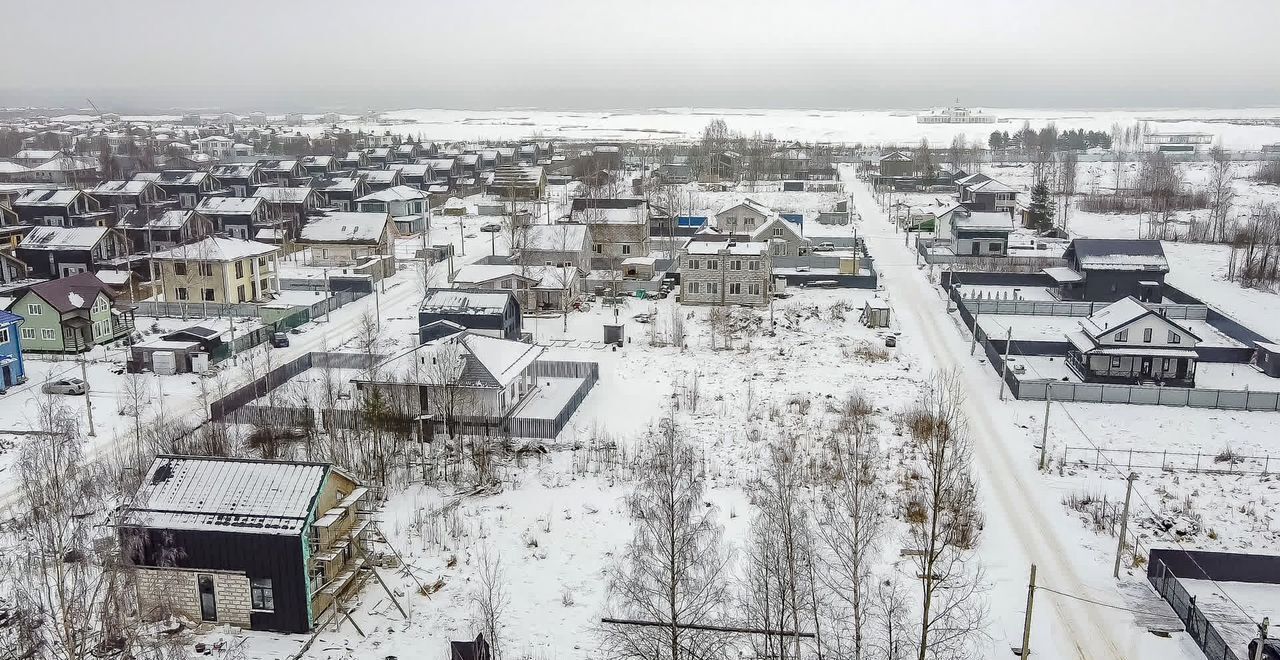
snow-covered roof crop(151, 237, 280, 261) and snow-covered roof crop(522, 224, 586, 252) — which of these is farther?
snow-covered roof crop(522, 224, 586, 252)

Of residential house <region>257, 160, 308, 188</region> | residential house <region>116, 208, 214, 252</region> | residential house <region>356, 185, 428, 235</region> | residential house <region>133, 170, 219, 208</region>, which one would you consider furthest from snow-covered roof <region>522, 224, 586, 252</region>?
residential house <region>257, 160, 308, 188</region>

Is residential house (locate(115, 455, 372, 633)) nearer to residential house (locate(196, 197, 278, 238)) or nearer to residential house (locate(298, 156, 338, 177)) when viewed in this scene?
residential house (locate(196, 197, 278, 238))

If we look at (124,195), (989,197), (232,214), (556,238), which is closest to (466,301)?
(556,238)

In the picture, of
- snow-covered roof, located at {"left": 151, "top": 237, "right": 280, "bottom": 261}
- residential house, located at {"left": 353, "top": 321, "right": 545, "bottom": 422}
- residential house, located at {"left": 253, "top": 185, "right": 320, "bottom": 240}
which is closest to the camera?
residential house, located at {"left": 353, "top": 321, "right": 545, "bottom": 422}

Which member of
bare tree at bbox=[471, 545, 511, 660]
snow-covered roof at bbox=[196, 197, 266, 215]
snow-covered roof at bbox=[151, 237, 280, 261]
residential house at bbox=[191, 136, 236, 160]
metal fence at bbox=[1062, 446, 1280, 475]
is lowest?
bare tree at bbox=[471, 545, 511, 660]

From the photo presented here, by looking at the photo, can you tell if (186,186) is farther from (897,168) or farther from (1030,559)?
(1030,559)

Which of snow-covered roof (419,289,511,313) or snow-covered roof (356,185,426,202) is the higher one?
snow-covered roof (356,185,426,202)
